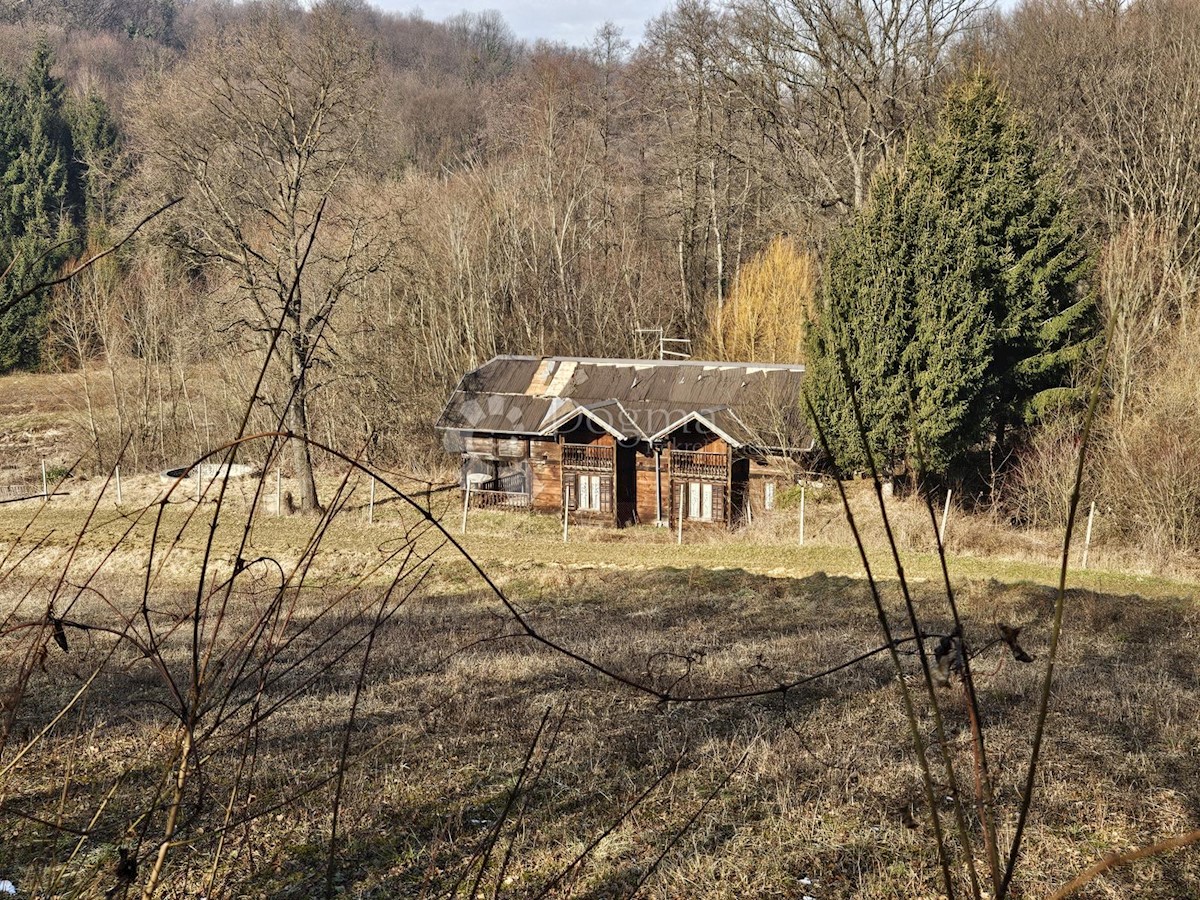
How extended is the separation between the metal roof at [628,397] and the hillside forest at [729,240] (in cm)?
198

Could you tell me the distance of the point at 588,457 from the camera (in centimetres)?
3017

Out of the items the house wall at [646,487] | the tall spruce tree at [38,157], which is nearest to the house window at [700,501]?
the house wall at [646,487]

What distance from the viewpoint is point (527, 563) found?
2112cm

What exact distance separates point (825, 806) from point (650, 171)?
43046 mm

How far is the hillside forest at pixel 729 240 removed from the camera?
24688 millimetres

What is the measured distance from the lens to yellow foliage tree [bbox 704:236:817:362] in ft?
116

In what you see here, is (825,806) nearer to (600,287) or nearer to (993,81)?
(993,81)

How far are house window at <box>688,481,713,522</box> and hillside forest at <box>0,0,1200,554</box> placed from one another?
4.48 m

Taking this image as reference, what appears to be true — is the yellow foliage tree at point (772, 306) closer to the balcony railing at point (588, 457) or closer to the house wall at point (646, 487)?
the house wall at point (646, 487)

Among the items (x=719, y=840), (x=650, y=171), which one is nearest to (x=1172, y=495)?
(x=719, y=840)

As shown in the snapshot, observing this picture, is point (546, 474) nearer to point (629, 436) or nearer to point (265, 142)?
point (629, 436)

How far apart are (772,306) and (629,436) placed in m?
9.38

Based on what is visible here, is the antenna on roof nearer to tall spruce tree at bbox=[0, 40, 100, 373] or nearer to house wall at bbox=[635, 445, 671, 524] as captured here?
house wall at bbox=[635, 445, 671, 524]

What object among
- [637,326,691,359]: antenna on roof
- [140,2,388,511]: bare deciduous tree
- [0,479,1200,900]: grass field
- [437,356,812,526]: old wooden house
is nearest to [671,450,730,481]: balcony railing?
[437,356,812,526]: old wooden house
